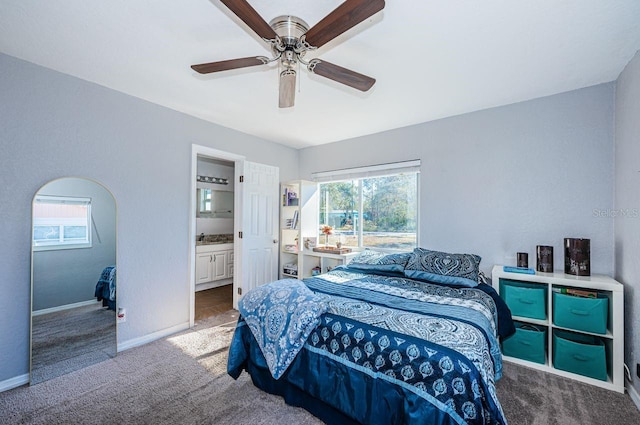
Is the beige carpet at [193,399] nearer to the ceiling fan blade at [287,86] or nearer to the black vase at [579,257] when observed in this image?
the black vase at [579,257]

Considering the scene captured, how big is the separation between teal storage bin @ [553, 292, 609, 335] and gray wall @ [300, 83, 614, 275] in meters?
0.45

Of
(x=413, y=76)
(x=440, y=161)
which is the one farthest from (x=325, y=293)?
(x=440, y=161)

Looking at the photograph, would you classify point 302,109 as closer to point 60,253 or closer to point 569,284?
point 60,253

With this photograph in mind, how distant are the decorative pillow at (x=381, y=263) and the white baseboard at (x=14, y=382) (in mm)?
2918

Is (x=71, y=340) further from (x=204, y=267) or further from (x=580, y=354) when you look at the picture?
(x=580, y=354)

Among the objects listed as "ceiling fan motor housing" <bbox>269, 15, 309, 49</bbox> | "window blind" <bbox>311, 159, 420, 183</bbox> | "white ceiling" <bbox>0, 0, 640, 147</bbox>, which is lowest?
"window blind" <bbox>311, 159, 420, 183</bbox>

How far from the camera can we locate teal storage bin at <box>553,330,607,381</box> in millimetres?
2156

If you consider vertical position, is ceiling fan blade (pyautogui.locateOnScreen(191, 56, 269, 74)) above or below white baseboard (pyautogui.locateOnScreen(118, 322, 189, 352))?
above

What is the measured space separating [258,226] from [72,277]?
2.08 metres

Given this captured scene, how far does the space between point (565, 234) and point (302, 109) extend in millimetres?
2874

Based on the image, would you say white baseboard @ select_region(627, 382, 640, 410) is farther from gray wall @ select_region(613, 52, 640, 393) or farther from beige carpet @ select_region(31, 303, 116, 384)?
beige carpet @ select_region(31, 303, 116, 384)

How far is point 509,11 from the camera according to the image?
159cm

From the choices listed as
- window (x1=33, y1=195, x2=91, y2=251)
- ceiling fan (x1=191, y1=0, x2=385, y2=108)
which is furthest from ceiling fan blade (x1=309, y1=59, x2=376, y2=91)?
window (x1=33, y1=195, x2=91, y2=251)

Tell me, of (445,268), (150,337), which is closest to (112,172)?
(150,337)
